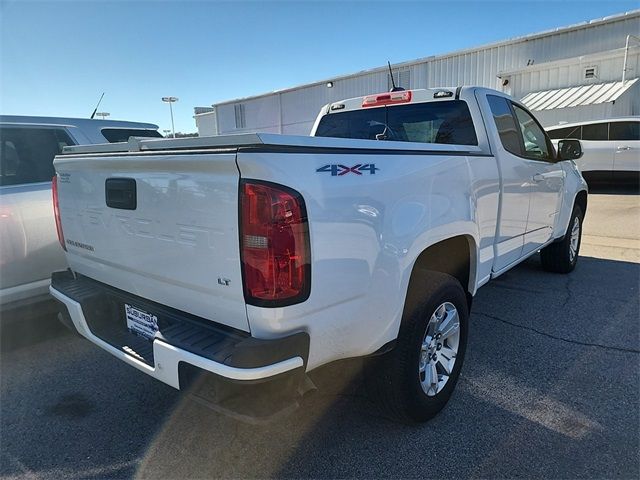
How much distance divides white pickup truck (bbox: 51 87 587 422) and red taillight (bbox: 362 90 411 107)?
30.4 inches

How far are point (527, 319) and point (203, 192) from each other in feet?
11.0

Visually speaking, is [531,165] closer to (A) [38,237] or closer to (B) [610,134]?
(A) [38,237]

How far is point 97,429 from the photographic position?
2.65 meters

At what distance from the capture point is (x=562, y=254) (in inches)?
207

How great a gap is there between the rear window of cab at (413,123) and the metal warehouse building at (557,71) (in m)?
12.2

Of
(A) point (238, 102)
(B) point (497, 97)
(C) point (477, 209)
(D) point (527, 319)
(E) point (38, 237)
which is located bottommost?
(D) point (527, 319)

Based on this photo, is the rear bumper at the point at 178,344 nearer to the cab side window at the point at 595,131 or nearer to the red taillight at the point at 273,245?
the red taillight at the point at 273,245

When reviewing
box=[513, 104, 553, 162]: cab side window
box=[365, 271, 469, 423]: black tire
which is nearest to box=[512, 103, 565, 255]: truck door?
box=[513, 104, 553, 162]: cab side window

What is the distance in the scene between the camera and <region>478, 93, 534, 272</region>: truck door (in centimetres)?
338

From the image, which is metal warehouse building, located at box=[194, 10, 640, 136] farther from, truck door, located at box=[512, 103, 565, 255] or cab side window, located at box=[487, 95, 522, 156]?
cab side window, located at box=[487, 95, 522, 156]

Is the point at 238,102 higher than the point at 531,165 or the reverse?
higher

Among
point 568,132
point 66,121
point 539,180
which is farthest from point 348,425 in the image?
point 568,132

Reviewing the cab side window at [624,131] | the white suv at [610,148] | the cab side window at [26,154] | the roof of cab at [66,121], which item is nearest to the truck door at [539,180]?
the roof of cab at [66,121]

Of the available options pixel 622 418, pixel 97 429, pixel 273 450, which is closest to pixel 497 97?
pixel 622 418
